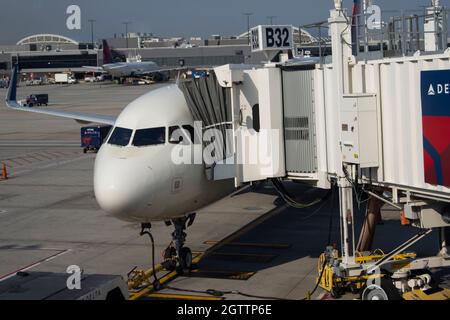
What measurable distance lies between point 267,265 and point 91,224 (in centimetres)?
907

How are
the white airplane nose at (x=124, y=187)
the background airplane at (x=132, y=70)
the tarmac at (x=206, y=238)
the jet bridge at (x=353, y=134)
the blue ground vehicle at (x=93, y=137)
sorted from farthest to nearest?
1. the background airplane at (x=132, y=70)
2. the blue ground vehicle at (x=93, y=137)
3. the tarmac at (x=206, y=238)
4. the white airplane nose at (x=124, y=187)
5. the jet bridge at (x=353, y=134)

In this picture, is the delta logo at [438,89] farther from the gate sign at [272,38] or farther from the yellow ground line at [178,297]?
the gate sign at [272,38]

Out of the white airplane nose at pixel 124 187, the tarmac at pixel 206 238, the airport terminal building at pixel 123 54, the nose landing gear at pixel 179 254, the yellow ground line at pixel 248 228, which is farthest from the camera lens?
the airport terminal building at pixel 123 54

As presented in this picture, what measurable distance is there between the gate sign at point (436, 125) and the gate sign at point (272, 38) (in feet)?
34.4

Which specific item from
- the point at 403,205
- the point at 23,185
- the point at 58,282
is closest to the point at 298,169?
the point at 403,205

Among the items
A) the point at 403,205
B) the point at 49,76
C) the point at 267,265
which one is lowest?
the point at 267,265

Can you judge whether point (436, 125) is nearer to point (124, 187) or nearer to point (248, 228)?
point (124, 187)

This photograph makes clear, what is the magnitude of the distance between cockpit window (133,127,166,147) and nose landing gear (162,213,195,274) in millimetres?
2402

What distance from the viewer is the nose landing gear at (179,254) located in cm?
2055

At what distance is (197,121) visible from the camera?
2036cm

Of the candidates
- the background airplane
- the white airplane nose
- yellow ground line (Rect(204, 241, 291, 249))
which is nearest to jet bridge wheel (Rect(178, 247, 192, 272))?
the white airplane nose

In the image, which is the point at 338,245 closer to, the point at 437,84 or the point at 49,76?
the point at 437,84

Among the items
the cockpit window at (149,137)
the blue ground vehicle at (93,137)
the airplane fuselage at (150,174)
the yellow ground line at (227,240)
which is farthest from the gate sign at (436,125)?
the blue ground vehicle at (93,137)

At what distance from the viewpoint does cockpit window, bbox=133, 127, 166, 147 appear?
763 inches
